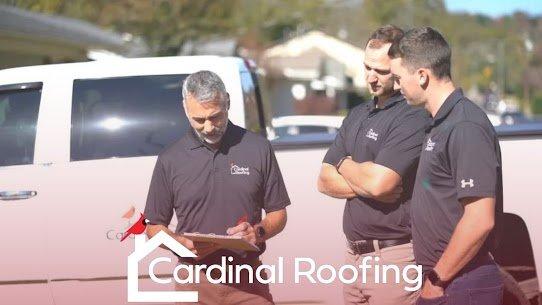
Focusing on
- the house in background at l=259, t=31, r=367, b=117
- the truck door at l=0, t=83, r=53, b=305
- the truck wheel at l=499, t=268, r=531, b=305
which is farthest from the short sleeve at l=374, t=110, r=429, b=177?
the house in background at l=259, t=31, r=367, b=117

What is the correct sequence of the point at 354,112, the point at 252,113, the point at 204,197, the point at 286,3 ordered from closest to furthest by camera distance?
the point at 204,197 < the point at 354,112 < the point at 252,113 < the point at 286,3

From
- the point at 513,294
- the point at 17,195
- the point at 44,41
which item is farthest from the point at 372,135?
the point at 44,41

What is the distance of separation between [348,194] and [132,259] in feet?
5.49

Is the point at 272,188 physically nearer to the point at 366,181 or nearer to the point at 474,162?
the point at 366,181

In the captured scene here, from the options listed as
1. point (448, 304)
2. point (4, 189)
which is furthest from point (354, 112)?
point (4, 189)

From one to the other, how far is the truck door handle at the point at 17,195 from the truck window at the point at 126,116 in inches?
12.7

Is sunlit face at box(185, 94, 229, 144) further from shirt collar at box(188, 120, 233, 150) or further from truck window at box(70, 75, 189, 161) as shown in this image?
truck window at box(70, 75, 189, 161)

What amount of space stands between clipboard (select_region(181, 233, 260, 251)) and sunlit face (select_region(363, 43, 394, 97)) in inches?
36.9

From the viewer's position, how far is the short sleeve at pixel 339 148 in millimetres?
5613

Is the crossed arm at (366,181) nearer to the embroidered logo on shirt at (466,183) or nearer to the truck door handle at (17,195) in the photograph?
the embroidered logo on shirt at (466,183)

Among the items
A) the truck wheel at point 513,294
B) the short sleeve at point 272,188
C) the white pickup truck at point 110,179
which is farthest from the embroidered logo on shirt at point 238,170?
the truck wheel at point 513,294

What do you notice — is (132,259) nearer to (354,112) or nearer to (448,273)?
(354,112)

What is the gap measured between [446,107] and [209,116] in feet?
3.56

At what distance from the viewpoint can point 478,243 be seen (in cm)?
432
